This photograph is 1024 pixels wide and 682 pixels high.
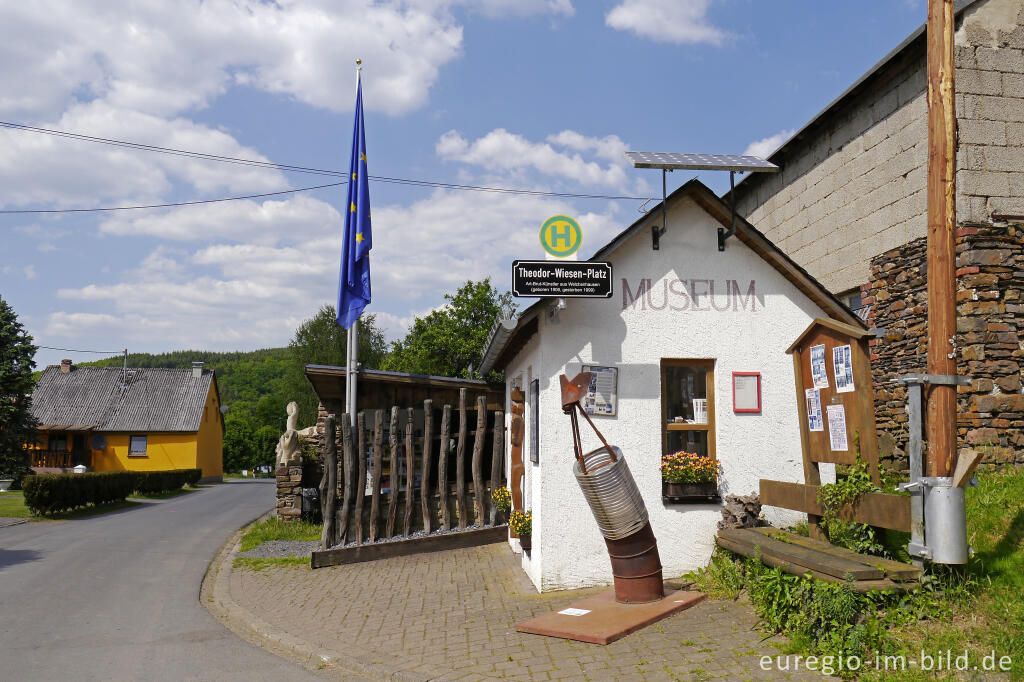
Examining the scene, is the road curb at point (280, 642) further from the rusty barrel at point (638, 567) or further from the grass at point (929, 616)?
the grass at point (929, 616)

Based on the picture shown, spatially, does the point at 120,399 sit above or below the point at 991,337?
below

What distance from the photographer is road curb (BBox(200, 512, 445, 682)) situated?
19.6 ft

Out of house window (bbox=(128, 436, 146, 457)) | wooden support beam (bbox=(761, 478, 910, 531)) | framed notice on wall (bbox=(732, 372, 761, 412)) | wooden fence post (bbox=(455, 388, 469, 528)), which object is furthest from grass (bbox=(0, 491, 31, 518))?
wooden support beam (bbox=(761, 478, 910, 531))

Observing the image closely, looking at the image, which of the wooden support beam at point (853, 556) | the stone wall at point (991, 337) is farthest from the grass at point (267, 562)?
the stone wall at point (991, 337)

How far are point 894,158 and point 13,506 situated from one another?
81.8 ft

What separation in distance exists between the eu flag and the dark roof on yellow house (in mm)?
33806

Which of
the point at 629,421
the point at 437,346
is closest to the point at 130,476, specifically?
the point at 437,346

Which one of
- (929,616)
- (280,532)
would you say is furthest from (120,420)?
(929,616)

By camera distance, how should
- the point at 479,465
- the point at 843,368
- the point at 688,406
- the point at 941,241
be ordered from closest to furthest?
the point at 941,241 < the point at 843,368 < the point at 688,406 < the point at 479,465

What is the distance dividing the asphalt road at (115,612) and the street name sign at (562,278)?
13.6ft

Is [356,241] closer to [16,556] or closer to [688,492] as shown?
[16,556]

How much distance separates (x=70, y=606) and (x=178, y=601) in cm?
114

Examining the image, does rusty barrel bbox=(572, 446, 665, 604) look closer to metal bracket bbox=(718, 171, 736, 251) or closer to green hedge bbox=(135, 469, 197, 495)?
metal bracket bbox=(718, 171, 736, 251)

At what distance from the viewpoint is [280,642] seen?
7.07m
